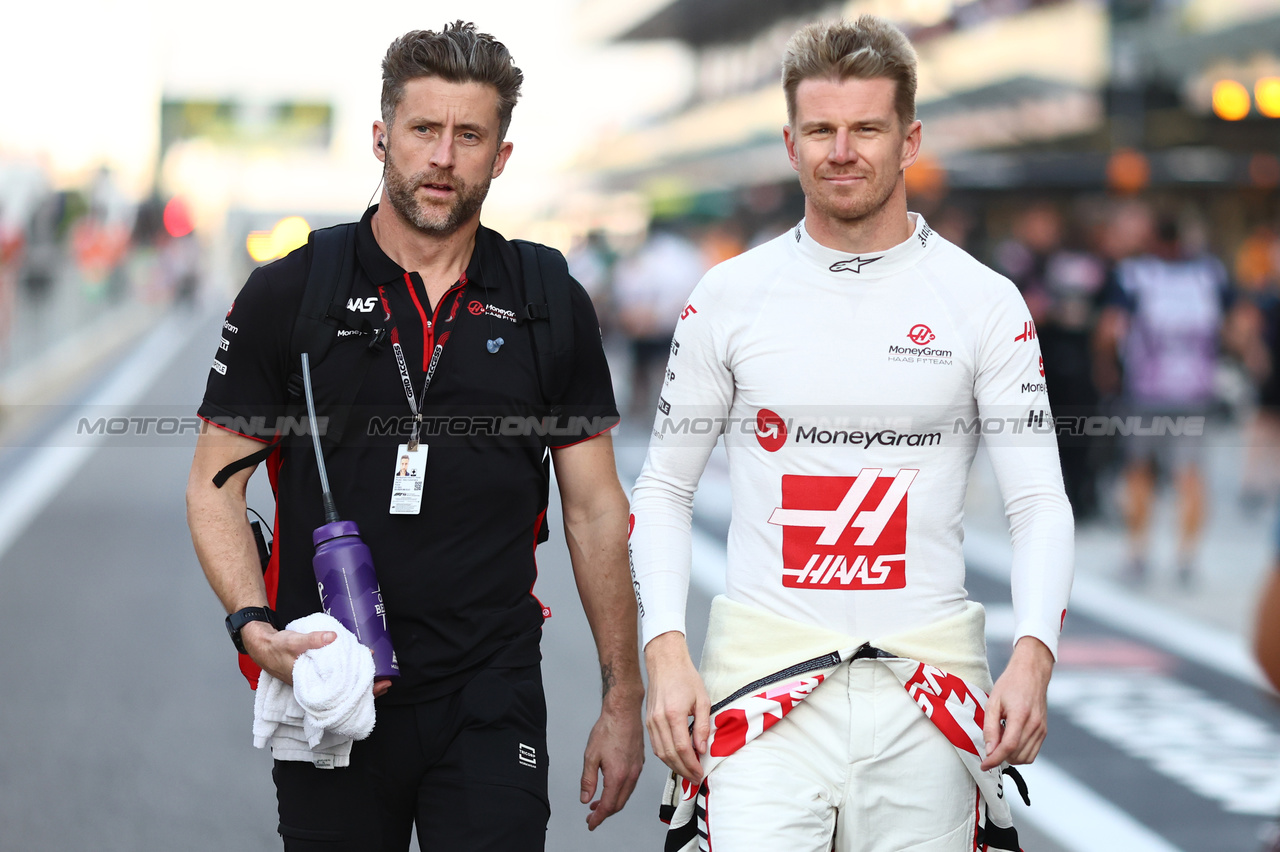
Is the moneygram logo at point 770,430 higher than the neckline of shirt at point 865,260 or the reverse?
the reverse

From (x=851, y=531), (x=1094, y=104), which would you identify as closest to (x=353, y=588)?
(x=851, y=531)

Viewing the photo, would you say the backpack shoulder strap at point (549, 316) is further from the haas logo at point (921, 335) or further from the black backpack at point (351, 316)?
the haas logo at point (921, 335)

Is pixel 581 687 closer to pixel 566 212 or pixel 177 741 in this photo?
pixel 177 741

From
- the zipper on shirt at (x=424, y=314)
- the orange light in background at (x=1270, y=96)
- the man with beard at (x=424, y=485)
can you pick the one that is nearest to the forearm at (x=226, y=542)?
the man with beard at (x=424, y=485)

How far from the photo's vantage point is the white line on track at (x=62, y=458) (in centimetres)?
1271

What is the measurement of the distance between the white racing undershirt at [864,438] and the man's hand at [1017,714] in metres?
0.17

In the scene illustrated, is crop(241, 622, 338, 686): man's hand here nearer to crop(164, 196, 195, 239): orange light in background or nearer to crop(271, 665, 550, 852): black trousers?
crop(271, 665, 550, 852): black trousers

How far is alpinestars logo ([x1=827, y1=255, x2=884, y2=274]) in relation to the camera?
340 cm

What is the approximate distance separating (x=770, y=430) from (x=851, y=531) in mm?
264

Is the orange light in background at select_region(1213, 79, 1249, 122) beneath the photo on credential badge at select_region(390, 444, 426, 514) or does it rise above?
above

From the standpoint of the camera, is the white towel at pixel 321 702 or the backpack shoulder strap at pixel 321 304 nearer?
the white towel at pixel 321 702

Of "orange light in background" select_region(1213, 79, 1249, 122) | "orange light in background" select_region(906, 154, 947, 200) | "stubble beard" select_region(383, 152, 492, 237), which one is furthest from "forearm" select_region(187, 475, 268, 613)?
"orange light in background" select_region(906, 154, 947, 200)

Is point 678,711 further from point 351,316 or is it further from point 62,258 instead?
point 62,258

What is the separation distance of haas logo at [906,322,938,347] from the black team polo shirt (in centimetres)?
83
